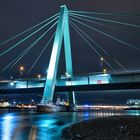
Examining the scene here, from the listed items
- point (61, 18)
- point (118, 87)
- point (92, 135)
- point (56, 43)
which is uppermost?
point (61, 18)

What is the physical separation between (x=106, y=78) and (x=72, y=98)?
16404mm

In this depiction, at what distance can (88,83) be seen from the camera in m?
87.2

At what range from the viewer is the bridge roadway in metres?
80.6

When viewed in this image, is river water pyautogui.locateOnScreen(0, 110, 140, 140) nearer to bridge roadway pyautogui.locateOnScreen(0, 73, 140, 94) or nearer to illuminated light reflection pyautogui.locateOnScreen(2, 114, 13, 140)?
illuminated light reflection pyautogui.locateOnScreen(2, 114, 13, 140)

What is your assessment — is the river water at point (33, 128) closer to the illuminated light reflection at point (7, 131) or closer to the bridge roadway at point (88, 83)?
the illuminated light reflection at point (7, 131)

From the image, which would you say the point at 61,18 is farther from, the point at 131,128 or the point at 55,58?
the point at 131,128

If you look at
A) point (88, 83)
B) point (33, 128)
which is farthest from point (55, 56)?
point (33, 128)

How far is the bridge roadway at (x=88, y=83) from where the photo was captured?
80.6 meters

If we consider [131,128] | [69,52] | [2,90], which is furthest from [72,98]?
[131,128]

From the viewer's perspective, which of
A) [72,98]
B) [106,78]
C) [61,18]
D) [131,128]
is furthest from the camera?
[72,98]

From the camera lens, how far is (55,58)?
61.8 meters

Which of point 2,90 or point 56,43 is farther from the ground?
point 56,43

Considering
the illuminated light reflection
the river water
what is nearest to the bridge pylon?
the river water

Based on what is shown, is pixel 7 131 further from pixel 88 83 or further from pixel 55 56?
pixel 88 83
